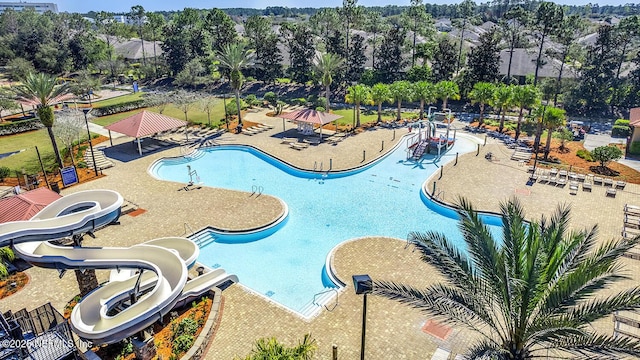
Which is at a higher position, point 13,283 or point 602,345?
point 602,345

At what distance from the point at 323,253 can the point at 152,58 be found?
7435 centimetres

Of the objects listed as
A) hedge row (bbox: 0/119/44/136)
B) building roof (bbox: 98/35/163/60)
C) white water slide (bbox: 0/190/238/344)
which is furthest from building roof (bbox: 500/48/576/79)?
building roof (bbox: 98/35/163/60)

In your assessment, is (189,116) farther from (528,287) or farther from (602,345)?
(602,345)

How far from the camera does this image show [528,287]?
9938 millimetres

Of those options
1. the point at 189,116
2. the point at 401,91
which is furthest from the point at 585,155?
the point at 189,116

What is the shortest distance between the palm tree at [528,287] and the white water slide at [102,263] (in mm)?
7743

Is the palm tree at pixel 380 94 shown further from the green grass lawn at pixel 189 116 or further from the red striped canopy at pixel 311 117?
the green grass lawn at pixel 189 116

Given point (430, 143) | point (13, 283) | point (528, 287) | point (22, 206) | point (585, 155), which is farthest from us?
point (430, 143)

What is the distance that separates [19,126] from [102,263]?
3703 cm

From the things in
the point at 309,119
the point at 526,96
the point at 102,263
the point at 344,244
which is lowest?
the point at 344,244

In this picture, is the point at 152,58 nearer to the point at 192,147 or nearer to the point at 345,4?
the point at 345,4

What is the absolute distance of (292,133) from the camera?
4150 cm

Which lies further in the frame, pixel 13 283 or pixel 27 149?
pixel 27 149

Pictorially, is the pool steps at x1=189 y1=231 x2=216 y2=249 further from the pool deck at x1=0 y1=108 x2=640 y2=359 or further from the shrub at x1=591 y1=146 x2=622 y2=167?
the shrub at x1=591 y1=146 x2=622 y2=167
